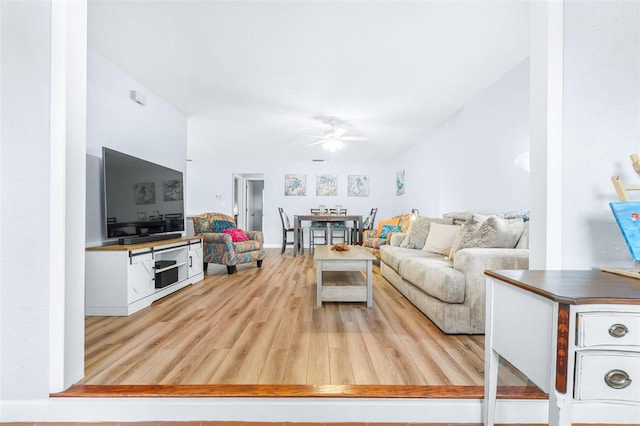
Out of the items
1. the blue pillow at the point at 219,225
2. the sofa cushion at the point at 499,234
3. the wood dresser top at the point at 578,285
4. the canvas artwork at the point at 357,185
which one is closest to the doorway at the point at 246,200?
the canvas artwork at the point at 357,185

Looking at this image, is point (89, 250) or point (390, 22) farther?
point (89, 250)

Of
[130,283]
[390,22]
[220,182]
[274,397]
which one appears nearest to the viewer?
[274,397]

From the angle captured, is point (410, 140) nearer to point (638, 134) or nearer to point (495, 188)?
point (495, 188)

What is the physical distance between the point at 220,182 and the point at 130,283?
5.17 m

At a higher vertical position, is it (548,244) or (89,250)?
(548,244)

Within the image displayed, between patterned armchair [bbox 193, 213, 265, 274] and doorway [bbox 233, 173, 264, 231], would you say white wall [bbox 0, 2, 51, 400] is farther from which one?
doorway [bbox 233, 173, 264, 231]

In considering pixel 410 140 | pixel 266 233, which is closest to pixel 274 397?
pixel 410 140

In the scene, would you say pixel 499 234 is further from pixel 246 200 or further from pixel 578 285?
pixel 246 200

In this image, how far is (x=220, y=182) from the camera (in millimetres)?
7195

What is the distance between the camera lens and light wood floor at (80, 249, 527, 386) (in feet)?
4.64

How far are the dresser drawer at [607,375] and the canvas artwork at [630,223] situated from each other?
46cm

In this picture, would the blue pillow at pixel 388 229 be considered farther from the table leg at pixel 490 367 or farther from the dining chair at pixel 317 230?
the table leg at pixel 490 367

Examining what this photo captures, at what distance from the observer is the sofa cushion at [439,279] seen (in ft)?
6.28

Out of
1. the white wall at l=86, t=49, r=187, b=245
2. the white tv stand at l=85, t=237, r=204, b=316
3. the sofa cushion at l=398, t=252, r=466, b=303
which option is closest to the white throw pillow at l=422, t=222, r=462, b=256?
the sofa cushion at l=398, t=252, r=466, b=303
